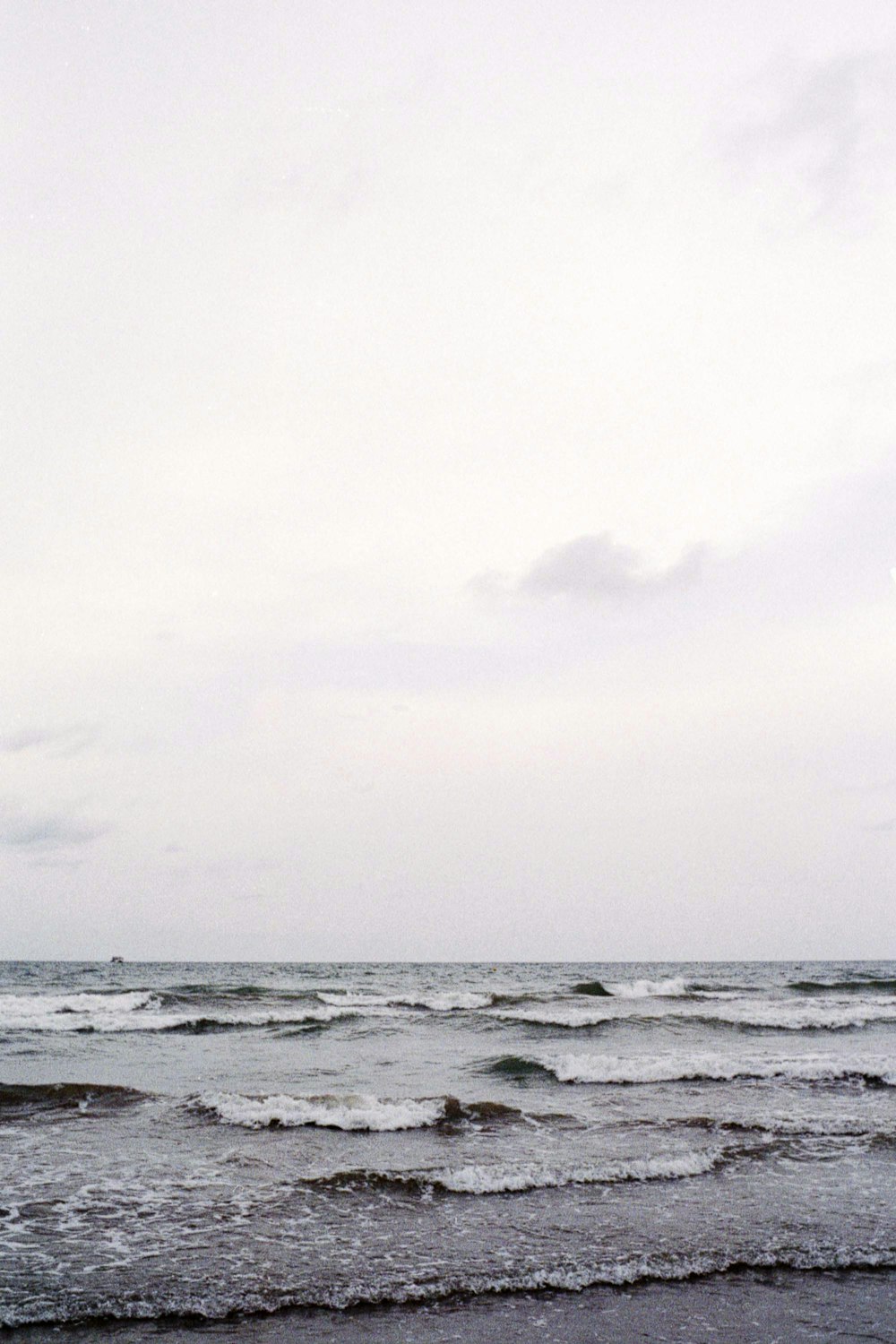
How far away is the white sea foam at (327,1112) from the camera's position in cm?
1335

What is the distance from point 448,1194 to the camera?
9.91 m

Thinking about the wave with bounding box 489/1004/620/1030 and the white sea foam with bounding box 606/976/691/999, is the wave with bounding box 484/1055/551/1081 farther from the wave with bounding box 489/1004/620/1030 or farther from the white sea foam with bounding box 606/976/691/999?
the white sea foam with bounding box 606/976/691/999

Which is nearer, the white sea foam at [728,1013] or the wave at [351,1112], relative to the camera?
the wave at [351,1112]

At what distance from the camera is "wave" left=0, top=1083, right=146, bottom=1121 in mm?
14297

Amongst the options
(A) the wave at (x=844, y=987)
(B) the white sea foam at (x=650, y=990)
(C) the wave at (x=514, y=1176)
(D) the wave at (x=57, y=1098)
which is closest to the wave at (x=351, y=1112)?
(D) the wave at (x=57, y=1098)

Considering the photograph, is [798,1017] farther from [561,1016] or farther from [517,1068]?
[517,1068]

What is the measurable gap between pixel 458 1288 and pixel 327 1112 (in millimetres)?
7055

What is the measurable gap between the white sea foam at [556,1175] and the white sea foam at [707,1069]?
664 cm

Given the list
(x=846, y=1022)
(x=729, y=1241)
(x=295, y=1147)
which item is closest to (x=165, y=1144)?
(x=295, y=1147)

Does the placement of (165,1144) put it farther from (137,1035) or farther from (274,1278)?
(137,1035)

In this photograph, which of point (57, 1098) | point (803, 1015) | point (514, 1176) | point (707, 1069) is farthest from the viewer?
point (803, 1015)

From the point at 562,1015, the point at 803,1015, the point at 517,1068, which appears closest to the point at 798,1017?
the point at 803,1015

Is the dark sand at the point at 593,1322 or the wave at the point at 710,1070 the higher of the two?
the dark sand at the point at 593,1322

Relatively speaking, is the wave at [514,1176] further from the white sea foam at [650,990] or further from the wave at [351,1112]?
the white sea foam at [650,990]
